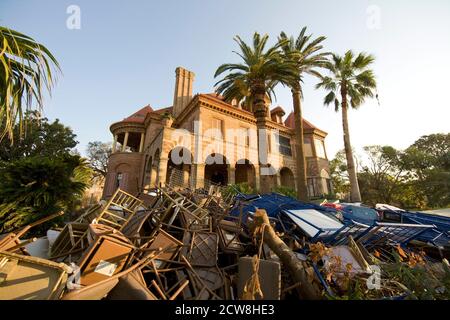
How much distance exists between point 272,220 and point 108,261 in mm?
3873

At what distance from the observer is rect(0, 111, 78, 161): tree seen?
19.5 m

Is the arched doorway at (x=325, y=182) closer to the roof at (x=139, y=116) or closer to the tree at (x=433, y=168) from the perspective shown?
the tree at (x=433, y=168)

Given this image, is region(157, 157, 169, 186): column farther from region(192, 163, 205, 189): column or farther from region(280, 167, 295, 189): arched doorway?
region(280, 167, 295, 189): arched doorway

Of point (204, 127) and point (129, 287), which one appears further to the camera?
point (204, 127)

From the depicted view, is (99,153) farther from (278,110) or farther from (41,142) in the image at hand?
(278,110)

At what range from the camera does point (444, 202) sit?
2369cm

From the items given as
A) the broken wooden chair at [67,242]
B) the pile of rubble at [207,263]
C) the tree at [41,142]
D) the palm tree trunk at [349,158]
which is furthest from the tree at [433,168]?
the tree at [41,142]

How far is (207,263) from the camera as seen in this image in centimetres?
395

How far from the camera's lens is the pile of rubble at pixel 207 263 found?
8.05 ft

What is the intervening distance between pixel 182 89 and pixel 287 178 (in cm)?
1584

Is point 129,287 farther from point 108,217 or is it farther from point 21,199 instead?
point 21,199

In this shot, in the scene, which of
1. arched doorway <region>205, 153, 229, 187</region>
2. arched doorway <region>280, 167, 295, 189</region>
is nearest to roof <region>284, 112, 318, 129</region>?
arched doorway <region>280, 167, 295, 189</region>

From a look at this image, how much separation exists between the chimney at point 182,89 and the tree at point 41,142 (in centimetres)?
1192
